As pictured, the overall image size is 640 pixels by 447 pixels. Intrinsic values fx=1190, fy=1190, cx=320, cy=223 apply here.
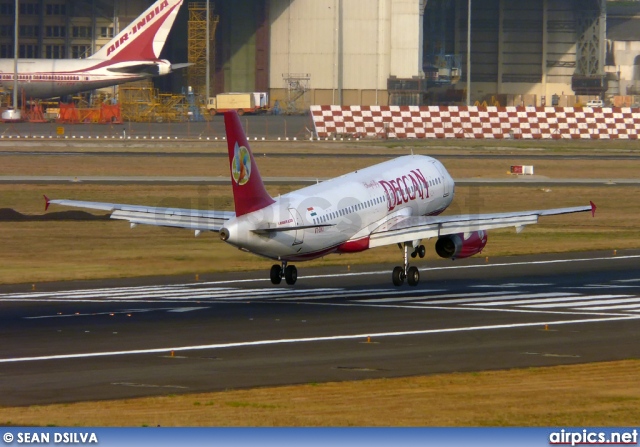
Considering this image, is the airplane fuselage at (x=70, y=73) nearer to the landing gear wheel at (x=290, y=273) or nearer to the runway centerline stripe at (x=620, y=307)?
the landing gear wheel at (x=290, y=273)

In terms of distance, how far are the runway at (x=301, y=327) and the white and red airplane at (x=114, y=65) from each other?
96390mm

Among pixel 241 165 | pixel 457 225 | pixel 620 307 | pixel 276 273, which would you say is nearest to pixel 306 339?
pixel 241 165

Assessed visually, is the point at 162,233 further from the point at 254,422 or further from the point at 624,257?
the point at 254,422

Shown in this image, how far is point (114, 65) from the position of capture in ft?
474

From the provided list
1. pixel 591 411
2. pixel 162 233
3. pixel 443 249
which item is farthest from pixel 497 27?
pixel 591 411

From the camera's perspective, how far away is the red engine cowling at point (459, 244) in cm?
4744

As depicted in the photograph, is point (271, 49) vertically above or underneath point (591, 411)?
above

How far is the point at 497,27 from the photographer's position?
18912cm

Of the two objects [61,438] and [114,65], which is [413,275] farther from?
[114,65]

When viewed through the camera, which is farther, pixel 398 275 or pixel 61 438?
pixel 398 275

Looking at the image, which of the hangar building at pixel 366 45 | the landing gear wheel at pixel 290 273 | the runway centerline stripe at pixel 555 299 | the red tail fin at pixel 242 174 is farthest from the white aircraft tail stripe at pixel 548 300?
the hangar building at pixel 366 45

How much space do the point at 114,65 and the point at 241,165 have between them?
107934mm

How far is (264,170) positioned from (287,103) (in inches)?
2928

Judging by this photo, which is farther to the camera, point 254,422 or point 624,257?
point 624,257
